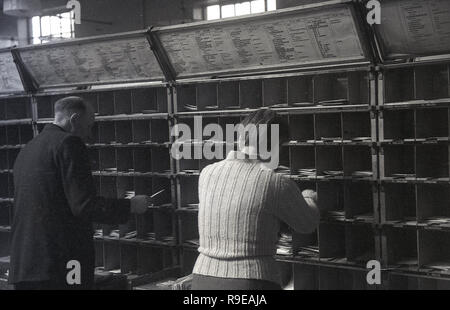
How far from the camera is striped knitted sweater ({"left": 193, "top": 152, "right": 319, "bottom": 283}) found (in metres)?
2.73

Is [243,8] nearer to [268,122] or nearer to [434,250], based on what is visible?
[434,250]

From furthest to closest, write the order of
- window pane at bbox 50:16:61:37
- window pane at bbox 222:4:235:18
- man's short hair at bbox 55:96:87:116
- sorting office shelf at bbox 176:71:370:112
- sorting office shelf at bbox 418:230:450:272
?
window pane at bbox 50:16:61:37 < window pane at bbox 222:4:235:18 < sorting office shelf at bbox 176:71:370:112 < sorting office shelf at bbox 418:230:450:272 < man's short hair at bbox 55:96:87:116

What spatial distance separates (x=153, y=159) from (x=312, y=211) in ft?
8.92

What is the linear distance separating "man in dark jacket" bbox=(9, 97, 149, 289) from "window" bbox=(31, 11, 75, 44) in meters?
7.27

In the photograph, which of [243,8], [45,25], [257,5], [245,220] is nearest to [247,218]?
[245,220]

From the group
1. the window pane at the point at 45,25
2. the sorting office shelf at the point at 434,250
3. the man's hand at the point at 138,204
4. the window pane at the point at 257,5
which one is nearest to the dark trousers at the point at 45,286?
the man's hand at the point at 138,204

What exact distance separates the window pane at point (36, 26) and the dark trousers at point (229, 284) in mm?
9177

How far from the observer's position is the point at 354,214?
442 cm

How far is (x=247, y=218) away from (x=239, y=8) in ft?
20.2

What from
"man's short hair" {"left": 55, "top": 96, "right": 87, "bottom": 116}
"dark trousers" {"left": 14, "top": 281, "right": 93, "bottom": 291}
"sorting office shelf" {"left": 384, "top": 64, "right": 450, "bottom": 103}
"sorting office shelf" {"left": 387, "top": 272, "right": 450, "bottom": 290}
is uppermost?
"sorting office shelf" {"left": 384, "top": 64, "right": 450, "bottom": 103}

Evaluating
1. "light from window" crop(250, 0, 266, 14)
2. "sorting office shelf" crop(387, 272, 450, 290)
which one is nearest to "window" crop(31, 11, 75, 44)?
"light from window" crop(250, 0, 266, 14)

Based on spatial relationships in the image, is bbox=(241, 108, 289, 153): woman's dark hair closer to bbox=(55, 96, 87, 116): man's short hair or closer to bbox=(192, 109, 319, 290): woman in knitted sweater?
bbox=(192, 109, 319, 290): woman in knitted sweater

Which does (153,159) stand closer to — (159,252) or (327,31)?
(159,252)
